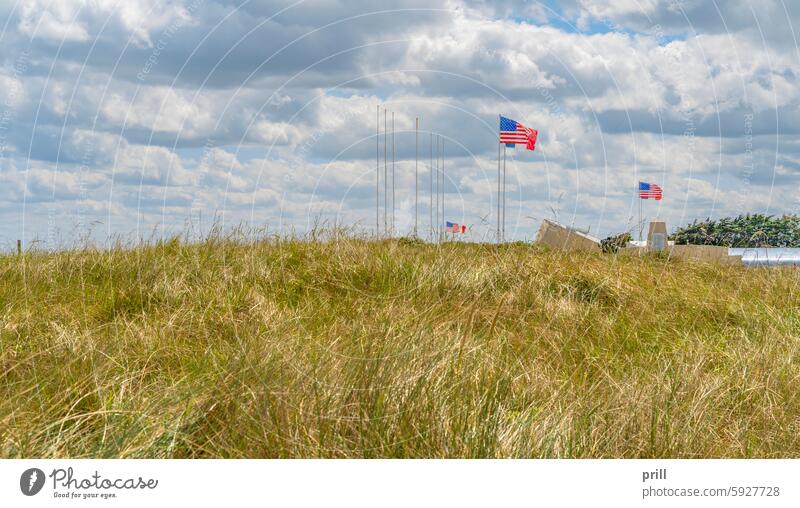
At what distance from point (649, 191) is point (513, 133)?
598 cm

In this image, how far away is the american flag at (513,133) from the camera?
62.1ft

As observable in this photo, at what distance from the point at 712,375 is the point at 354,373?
290 cm

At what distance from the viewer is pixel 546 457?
3977 millimetres

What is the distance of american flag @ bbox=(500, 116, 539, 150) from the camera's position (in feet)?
62.1

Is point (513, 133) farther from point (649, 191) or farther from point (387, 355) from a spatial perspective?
point (387, 355)

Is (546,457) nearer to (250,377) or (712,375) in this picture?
(250,377)

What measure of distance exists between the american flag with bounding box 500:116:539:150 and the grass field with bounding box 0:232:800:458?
8.67m

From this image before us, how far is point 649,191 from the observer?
74.9 ft

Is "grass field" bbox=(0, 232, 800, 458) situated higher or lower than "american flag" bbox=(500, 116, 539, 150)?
lower
